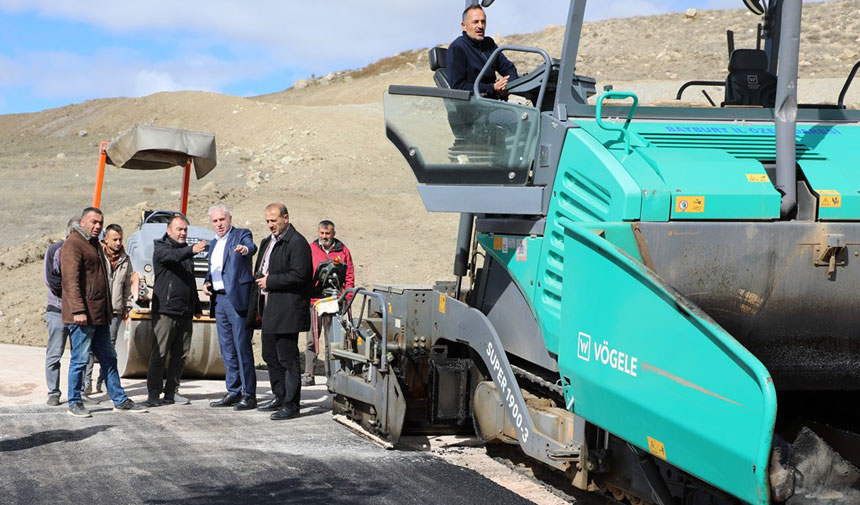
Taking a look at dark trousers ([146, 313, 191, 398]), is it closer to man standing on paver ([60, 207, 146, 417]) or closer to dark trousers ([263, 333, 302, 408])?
man standing on paver ([60, 207, 146, 417])

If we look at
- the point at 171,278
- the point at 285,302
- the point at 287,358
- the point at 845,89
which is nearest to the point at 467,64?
the point at 845,89

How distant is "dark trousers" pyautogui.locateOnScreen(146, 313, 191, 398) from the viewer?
1031 cm

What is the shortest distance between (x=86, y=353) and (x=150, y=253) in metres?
2.59

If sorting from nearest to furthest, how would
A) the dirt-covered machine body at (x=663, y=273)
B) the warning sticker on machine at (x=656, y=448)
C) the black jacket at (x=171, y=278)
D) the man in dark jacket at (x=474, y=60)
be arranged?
the dirt-covered machine body at (x=663, y=273)
the warning sticker on machine at (x=656, y=448)
the man in dark jacket at (x=474, y=60)
the black jacket at (x=171, y=278)

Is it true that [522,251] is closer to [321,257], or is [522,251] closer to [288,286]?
[288,286]

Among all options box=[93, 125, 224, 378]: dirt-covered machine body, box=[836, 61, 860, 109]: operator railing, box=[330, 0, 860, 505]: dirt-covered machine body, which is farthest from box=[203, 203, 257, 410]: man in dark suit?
box=[836, 61, 860, 109]: operator railing

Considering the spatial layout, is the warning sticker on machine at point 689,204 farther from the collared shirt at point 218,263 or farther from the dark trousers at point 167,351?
the dark trousers at point 167,351

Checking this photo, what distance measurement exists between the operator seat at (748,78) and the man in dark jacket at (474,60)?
1.45m

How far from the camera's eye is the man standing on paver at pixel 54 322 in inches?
394

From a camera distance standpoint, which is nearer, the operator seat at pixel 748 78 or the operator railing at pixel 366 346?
the operator seat at pixel 748 78

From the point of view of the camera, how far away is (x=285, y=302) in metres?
9.65

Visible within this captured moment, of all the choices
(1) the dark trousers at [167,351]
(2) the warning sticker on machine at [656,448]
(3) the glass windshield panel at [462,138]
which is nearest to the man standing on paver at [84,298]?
(1) the dark trousers at [167,351]

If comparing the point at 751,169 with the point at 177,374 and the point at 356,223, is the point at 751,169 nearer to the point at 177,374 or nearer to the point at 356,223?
the point at 177,374

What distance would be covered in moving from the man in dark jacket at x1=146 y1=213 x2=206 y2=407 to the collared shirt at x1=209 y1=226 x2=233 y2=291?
0.15m
